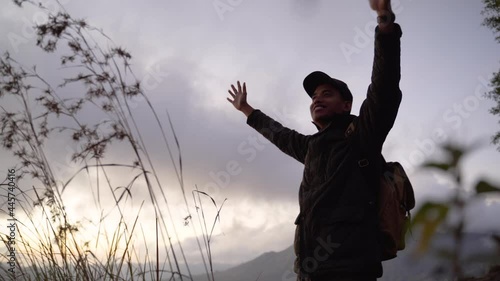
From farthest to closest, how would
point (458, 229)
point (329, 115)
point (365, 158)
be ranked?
point (329, 115), point (365, 158), point (458, 229)

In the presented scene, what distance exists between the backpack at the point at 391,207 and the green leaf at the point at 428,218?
2137 millimetres

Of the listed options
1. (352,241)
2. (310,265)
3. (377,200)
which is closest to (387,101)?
(377,200)

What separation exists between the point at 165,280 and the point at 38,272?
107 centimetres

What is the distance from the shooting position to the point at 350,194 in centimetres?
258

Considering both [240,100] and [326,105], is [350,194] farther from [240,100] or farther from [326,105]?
[240,100]

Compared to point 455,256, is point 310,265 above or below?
above

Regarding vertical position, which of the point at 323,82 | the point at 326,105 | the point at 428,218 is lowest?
the point at 428,218

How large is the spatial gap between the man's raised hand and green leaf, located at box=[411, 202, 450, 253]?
3645 mm

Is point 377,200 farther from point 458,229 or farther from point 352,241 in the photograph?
point 458,229

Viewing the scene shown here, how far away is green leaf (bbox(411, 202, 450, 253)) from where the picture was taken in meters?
0.44

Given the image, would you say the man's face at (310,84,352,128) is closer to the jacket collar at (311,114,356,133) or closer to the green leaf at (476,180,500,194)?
the jacket collar at (311,114,356,133)

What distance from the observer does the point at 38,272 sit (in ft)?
10.5

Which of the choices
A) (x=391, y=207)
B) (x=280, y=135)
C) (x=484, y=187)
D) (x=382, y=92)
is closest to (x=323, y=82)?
(x=280, y=135)

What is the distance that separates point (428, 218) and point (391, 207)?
2.17 m
